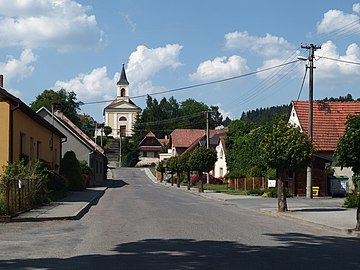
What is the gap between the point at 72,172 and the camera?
45.6 m

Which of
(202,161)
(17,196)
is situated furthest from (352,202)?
(202,161)

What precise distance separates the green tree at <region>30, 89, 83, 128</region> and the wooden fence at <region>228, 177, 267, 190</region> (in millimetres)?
50051

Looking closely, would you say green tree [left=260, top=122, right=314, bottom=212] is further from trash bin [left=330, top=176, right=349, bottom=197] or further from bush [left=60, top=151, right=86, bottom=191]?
bush [left=60, top=151, right=86, bottom=191]

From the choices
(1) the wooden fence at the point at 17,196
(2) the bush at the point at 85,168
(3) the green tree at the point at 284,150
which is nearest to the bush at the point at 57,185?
(1) the wooden fence at the point at 17,196

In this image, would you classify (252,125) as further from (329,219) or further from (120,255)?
(120,255)

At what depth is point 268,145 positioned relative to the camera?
2570 centimetres

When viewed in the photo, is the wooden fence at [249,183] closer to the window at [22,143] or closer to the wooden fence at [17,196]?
the window at [22,143]

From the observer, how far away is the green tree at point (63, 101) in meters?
99.1

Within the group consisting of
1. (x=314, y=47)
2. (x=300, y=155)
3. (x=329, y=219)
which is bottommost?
(x=329, y=219)

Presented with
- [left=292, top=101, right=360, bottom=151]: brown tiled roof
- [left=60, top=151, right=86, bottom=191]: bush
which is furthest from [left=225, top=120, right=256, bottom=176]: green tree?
[left=60, top=151, right=86, bottom=191]: bush

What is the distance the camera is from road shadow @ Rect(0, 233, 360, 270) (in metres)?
10.8

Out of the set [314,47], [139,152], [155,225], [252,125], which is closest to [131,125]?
[139,152]

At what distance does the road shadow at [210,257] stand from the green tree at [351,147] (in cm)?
414

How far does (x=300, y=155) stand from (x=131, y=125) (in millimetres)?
120070
